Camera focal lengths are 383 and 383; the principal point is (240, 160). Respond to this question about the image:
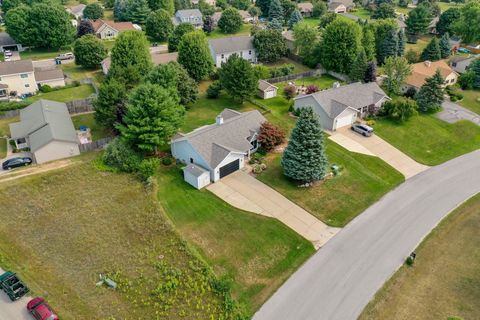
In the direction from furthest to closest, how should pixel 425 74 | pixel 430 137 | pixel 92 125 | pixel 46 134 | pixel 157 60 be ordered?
pixel 157 60 < pixel 425 74 < pixel 92 125 < pixel 430 137 < pixel 46 134

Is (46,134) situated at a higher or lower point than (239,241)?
higher

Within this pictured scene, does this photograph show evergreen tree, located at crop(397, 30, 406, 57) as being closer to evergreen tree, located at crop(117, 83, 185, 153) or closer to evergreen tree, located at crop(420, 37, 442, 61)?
evergreen tree, located at crop(420, 37, 442, 61)

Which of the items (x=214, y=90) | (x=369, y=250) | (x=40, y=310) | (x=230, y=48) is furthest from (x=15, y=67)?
(x=369, y=250)

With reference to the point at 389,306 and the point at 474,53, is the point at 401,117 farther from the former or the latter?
the point at 474,53

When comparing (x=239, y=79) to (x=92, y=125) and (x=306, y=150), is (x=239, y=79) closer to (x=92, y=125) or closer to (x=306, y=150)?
(x=306, y=150)

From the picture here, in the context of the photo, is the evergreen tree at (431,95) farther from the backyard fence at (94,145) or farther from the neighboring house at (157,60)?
the backyard fence at (94,145)

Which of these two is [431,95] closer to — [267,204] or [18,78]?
[267,204]

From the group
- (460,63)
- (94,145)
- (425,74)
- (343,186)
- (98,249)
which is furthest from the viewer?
(460,63)

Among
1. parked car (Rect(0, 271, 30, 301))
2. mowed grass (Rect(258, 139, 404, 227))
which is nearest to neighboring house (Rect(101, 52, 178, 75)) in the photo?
mowed grass (Rect(258, 139, 404, 227))

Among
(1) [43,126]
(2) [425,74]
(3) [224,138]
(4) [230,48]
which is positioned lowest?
(3) [224,138]

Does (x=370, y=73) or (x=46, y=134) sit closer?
(x=46, y=134)
